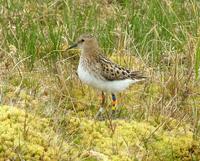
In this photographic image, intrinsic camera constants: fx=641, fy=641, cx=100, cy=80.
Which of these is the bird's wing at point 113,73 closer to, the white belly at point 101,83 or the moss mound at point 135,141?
the white belly at point 101,83

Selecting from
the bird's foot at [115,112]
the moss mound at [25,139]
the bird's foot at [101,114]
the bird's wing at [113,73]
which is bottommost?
the bird's foot at [115,112]

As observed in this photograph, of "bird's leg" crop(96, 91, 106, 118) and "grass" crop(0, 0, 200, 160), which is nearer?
"grass" crop(0, 0, 200, 160)

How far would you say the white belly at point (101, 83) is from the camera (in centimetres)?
571

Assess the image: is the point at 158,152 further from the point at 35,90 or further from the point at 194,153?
the point at 35,90

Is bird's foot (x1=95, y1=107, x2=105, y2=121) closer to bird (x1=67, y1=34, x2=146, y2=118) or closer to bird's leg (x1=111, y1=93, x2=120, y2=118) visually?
bird (x1=67, y1=34, x2=146, y2=118)

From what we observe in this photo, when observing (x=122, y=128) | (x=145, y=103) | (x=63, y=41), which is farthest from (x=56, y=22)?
(x=122, y=128)

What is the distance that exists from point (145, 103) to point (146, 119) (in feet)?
1.24

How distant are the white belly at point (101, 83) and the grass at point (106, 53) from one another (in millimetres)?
212

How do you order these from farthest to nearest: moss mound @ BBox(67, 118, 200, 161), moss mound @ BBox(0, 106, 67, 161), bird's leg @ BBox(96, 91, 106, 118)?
bird's leg @ BBox(96, 91, 106, 118)
moss mound @ BBox(67, 118, 200, 161)
moss mound @ BBox(0, 106, 67, 161)

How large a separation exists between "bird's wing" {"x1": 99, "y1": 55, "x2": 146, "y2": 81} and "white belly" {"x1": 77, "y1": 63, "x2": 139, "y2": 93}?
0.04 metres

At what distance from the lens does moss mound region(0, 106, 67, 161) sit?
4.32 metres

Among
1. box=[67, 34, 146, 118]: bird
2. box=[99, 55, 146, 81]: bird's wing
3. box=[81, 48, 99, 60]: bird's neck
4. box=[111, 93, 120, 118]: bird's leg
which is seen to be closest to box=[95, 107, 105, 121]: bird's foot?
box=[67, 34, 146, 118]: bird

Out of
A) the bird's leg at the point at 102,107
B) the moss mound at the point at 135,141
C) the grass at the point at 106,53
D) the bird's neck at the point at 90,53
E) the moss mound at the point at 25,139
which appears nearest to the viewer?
the moss mound at the point at 25,139

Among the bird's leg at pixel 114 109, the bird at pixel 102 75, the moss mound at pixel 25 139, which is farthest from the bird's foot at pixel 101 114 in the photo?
the moss mound at pixel 25 139
